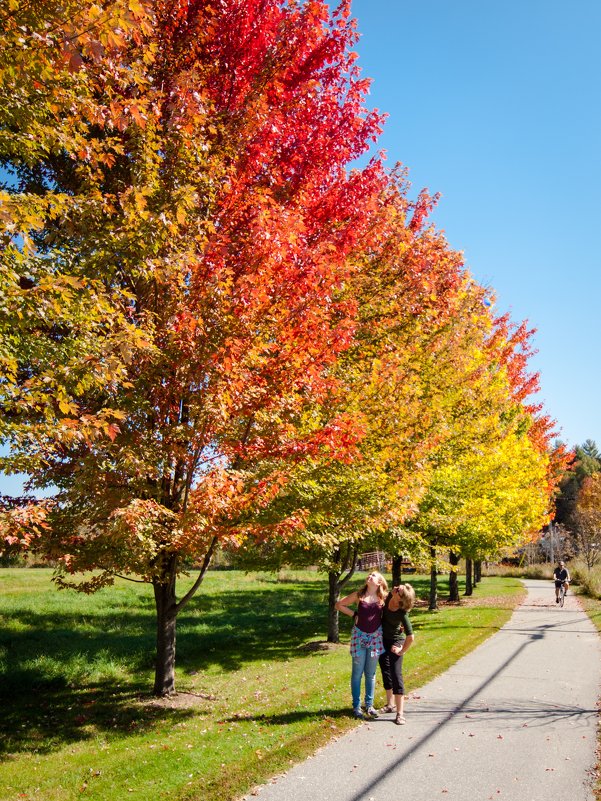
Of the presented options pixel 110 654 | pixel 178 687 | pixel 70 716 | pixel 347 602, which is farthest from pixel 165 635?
pixel 110 654

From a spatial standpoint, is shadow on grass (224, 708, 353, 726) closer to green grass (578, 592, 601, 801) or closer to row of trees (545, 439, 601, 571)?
green grass (578, 592, 601, 801)

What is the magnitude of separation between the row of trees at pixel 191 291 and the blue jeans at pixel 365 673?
1874mm

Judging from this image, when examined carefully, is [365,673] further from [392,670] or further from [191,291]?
[191,291]

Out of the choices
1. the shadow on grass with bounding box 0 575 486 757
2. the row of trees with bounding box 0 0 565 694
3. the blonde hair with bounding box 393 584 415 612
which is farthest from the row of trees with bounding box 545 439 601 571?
the blonde hair with bounding box 393 584 415 612

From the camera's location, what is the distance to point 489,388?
1736 cm

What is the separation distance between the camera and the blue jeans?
7.55 metres

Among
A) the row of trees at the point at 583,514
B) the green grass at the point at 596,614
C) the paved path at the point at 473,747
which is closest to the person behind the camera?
the paved path at the point at 473,747

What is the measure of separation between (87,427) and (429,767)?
4.88 meters

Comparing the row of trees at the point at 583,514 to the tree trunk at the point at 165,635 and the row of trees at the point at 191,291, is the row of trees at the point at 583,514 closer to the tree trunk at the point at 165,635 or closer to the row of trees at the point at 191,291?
the row of trees at the point at 191,291

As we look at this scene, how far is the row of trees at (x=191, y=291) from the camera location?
5461 millimetres

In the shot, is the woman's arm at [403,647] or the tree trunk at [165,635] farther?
the tree trunk at [165,635]

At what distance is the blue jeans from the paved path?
1.19 feet

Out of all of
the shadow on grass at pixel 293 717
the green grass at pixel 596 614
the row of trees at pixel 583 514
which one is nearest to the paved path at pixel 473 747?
the green grass at pixel 596 614

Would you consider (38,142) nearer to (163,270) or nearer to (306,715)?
(163,270)
